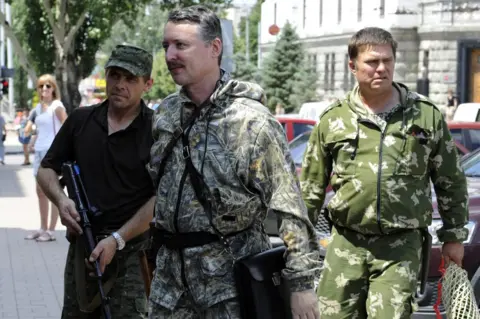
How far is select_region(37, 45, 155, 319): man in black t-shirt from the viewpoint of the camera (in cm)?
548

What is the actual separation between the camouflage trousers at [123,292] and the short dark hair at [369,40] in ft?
4.77

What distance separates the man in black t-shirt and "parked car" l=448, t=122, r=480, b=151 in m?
7.72

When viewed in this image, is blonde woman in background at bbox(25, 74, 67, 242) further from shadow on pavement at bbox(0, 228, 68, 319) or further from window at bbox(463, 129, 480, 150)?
window at bbox(463, 129, 480, 150)

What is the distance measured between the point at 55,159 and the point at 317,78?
53.4 m

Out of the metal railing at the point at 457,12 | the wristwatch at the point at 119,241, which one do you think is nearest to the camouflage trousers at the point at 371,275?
the wristwatch at the point at 119,241

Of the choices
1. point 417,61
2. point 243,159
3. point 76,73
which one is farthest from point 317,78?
point 243,159

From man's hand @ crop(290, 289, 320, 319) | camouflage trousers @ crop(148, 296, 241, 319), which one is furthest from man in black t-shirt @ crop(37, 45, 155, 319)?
man's hand @ crop(290, 289, 320, 319)

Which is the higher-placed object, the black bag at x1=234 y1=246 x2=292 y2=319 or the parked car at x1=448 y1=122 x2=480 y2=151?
the black bag at x1=234 y1=246 x2=292 y2=319

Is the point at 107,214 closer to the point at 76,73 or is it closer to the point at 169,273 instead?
the point at 169,273

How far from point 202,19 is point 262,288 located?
100cm

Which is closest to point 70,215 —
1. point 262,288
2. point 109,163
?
point 109,163

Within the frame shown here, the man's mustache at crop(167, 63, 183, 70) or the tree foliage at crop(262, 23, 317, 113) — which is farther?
the tree foliage at crop(262, 23, 317, 113)

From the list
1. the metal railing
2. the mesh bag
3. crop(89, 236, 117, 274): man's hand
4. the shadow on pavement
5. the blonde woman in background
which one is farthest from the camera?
the metal railing

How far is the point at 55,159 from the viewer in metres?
5.60
